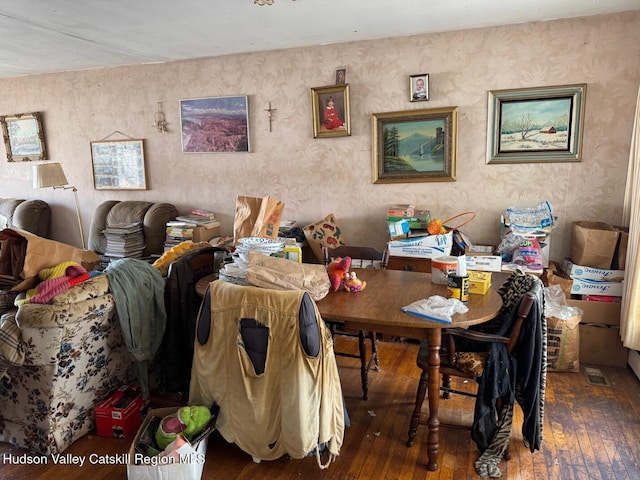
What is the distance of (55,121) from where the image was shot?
16.2 feet

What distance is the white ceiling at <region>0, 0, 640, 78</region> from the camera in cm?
280

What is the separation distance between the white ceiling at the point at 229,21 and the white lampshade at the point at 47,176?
107 centimetres

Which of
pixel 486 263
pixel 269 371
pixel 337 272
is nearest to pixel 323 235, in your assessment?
pixel 486 263

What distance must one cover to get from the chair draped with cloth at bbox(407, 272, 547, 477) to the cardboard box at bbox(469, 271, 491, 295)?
6.9 inches

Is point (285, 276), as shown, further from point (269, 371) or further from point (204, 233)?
point (204, 233)

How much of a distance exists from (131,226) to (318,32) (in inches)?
101

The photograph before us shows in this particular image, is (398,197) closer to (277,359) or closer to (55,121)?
(277,359)

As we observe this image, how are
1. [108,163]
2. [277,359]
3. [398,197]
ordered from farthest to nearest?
[108,163] < [398,197] < [277,359]

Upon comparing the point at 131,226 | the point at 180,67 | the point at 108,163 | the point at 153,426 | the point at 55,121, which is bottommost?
the point at 153,426

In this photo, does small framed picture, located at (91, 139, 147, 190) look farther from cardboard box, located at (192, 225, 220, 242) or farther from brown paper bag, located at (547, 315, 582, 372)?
brown paper bag, located at (547, 315, 582, 372)

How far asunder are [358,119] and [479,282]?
2043mm

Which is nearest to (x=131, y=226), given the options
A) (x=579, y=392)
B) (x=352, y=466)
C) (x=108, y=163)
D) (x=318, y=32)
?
(x=108, y=163)

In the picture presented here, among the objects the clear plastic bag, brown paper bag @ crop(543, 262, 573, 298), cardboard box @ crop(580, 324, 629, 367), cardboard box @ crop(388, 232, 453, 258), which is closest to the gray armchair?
cardboard box @ crop(388, 232, 453, 258)

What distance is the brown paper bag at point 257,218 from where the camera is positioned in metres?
2.84
